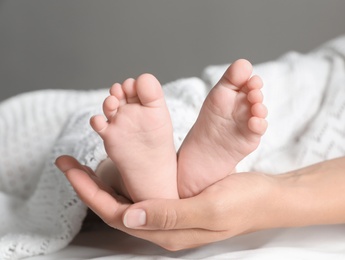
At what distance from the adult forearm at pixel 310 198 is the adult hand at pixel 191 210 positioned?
0.02 meters

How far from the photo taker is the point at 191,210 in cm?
76

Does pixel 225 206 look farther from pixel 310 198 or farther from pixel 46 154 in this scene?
pixel 46 154

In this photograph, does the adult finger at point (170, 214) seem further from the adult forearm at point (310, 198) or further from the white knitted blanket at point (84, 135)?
the white knitted blanket at point (84, 135)

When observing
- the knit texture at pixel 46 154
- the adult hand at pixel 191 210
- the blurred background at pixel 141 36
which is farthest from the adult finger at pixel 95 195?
the blurred background at pixel 141 36

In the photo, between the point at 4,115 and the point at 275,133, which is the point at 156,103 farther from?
the point at 4,115

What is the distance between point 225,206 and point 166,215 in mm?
74

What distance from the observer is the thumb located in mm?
761

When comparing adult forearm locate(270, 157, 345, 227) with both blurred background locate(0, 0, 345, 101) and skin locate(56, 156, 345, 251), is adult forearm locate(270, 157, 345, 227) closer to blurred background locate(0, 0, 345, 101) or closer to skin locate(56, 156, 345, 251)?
skin locate(56, 156, 345, 251)

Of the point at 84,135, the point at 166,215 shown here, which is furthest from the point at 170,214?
the point at 84,135

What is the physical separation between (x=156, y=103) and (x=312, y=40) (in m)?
1.76

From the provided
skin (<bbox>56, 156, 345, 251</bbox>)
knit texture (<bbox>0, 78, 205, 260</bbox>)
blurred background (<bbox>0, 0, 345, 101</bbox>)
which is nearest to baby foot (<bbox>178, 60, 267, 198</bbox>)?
skin (<bbox>56, 156, 345, 251</bbox>)

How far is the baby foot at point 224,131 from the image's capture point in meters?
0.78

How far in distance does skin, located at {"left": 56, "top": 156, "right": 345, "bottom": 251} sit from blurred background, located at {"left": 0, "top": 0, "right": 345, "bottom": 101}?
1553mm

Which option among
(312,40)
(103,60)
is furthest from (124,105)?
(103,60)
